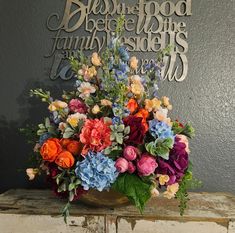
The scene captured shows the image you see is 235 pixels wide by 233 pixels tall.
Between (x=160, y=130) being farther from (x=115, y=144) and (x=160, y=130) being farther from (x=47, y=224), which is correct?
(x=47, y=224)

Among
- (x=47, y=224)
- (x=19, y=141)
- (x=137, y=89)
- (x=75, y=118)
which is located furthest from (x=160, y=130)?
(x=19, y=141)

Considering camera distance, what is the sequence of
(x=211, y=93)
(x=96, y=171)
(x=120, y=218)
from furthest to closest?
(x=211, y=93)
(x=120, y=218)
(x=96, y=171)

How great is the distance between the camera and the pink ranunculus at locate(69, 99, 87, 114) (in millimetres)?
1162

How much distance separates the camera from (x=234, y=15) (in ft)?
5.15

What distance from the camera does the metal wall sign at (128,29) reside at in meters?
1.56

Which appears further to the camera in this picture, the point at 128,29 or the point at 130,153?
the point at 128,29

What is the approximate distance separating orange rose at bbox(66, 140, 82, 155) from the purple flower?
0.84 ft

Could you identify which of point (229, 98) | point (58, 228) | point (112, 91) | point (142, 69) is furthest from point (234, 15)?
point (58, 228)

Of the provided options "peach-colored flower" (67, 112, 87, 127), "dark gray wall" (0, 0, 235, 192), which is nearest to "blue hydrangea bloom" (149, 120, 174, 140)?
"peach-colored flower" (67, 112, 87, 127)

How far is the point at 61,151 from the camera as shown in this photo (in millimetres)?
1071

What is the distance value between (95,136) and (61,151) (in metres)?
0.12

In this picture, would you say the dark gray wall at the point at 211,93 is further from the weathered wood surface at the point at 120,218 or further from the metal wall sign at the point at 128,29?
the weathered wood surface at the point at 120,218

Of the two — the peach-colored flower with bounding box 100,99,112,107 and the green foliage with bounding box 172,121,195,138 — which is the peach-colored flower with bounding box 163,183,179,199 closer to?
the green foliage with bounding box 172,121,195,138

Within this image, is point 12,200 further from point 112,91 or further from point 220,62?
point 220,62
